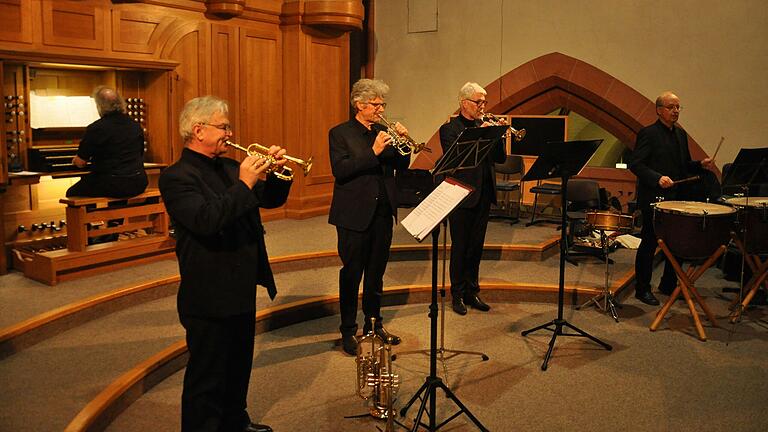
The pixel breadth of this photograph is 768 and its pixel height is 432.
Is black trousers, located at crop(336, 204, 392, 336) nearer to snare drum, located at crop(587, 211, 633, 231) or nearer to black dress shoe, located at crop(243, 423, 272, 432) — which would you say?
black dress shoe, located at crop(243, 423, 272, 432)

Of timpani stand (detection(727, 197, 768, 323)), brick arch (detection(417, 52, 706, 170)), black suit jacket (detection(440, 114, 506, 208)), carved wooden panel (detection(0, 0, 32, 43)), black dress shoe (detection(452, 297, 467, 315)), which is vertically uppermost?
carved wooden panel (detection(0, 0, 32, 43))

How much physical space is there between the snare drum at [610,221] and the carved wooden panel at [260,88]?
3.94m

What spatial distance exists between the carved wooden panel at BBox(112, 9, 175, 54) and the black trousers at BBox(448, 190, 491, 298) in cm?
357

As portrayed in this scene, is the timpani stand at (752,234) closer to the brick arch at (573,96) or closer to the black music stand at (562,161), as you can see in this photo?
the black music stand at (562,161)

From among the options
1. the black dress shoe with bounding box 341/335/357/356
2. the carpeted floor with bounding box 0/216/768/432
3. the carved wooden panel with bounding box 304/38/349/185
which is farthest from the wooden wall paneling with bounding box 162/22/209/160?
the black dress shoe with bounding box 341/335/357/356

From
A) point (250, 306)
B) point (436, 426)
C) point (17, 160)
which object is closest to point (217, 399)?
point (250, 306)

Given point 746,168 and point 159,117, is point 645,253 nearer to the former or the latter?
point 746,168

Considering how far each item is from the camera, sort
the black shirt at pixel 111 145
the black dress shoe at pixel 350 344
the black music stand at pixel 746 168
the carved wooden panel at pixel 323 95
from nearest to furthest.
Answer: the black dress shoe at pixel 350 344 → the black music stand at pixel 746 168 → the black shirt at pixel 111 145 → the carved wooden panel at pixel 323 95

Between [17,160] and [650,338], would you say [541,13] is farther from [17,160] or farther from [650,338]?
[17,160]

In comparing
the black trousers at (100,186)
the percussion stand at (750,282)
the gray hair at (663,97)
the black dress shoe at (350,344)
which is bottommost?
the black dress shoe at (350,344)

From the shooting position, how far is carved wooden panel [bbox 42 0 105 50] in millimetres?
6281

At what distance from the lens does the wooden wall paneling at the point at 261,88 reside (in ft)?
26.9

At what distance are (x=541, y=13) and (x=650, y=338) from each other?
4.86 metres

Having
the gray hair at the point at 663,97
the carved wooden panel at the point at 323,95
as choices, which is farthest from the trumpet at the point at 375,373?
the carved wooden panel at the point at 323,95
